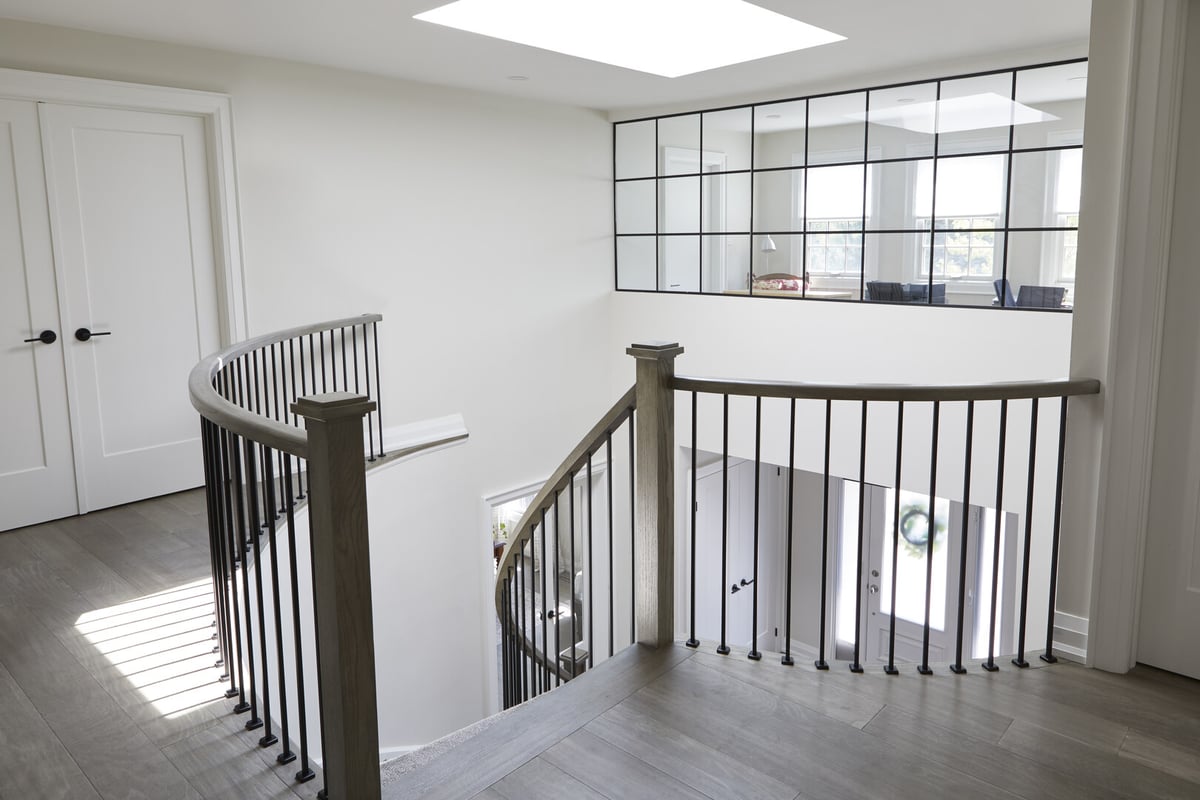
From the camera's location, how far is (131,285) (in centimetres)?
491

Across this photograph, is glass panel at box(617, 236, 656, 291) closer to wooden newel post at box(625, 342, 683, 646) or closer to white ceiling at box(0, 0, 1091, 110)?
white ceiling at box(0, 0, 1091, 110)

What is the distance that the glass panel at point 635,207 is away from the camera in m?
7.89

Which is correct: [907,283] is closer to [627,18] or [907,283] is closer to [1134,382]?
[627,18]

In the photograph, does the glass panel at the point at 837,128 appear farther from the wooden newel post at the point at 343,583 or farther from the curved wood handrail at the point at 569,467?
the wooden newel post at the point at 343,583

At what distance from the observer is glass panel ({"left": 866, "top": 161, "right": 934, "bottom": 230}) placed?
20.3 feet

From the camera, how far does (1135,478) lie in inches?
104

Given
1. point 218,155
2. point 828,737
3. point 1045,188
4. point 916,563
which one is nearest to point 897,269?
point 1045,188

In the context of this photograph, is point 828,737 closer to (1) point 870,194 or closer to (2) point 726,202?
(1) point 870,194

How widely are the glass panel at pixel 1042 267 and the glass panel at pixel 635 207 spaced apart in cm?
316

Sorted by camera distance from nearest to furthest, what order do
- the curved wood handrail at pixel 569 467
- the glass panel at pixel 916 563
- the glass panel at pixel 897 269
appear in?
the curved wood handrail at pixel 569 467 → the glass panel at pixel 897 269 → the glass panel at pixel 916 563

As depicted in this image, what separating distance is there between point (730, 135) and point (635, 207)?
1.12m

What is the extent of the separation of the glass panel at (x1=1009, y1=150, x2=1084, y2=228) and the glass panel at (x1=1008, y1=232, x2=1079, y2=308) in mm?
85

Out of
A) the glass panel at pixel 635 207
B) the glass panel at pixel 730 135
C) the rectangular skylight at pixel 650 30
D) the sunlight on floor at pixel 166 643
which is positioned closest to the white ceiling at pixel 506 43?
the rectangular skylight at pixel 650 30

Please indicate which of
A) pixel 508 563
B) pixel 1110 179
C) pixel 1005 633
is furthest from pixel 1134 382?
pixel 1005 633
